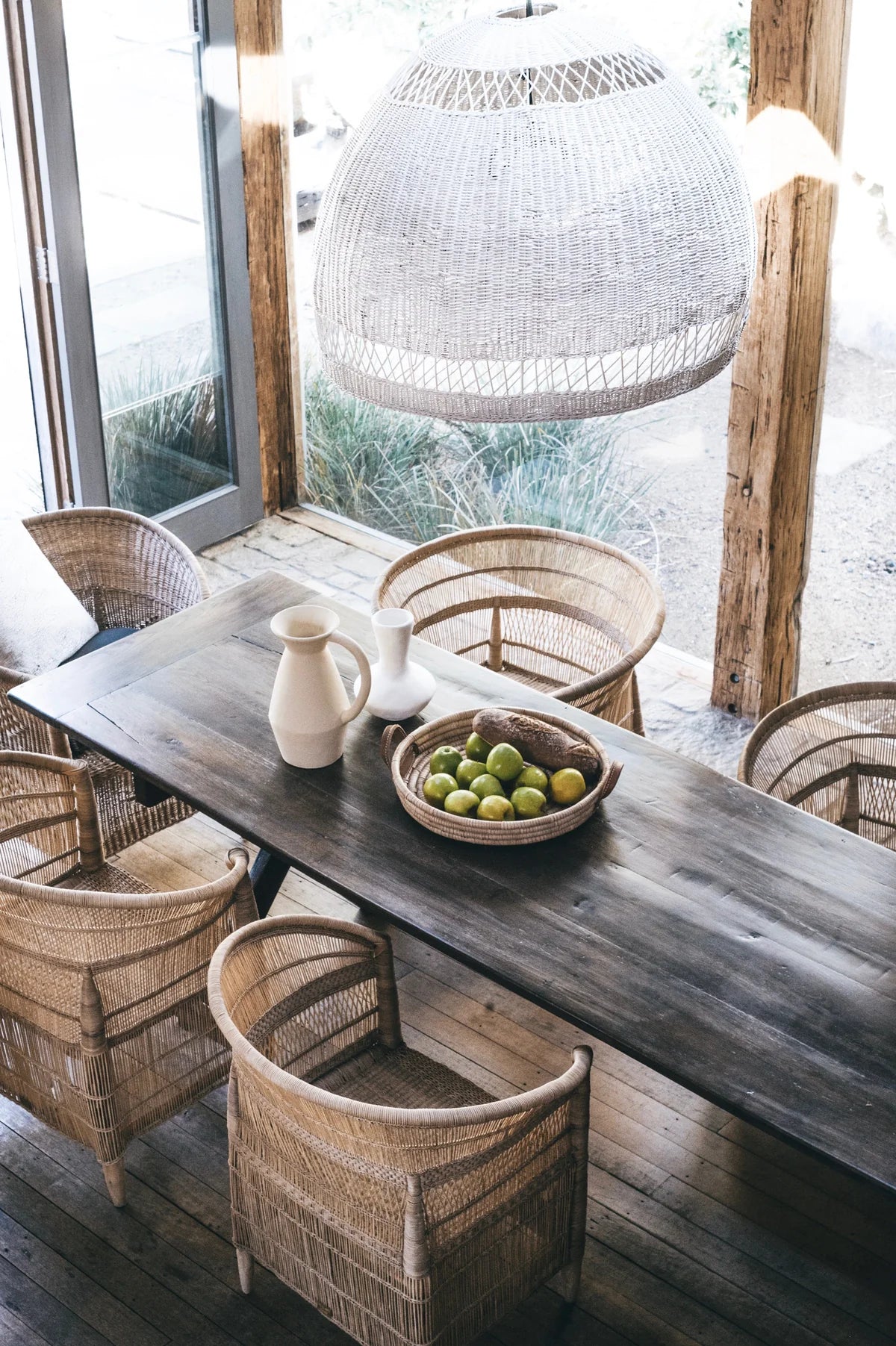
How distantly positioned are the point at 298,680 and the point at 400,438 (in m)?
2.23

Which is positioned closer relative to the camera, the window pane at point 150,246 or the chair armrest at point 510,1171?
the chair armrest at point 510,1171

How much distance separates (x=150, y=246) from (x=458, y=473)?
117 centimetres

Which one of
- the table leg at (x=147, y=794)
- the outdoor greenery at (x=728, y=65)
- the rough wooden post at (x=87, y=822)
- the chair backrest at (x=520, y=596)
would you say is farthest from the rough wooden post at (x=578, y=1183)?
the outdoor greenery at (x=728, y=65)

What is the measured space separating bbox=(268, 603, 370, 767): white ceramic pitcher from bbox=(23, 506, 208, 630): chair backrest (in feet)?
3.10

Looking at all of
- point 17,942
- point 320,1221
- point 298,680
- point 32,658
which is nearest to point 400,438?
point 32,658

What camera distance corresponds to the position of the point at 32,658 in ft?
11.5

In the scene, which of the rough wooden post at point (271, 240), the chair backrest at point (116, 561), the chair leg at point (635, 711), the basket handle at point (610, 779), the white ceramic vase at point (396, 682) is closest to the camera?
the basket handle at point (610, 779)

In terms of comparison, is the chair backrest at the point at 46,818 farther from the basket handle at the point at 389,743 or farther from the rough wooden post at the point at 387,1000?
the rough wooden post at the point at 387,1000

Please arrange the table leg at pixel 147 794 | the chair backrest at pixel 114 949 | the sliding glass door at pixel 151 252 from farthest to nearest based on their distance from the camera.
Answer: the sliding glass door at pixel 151 252 < the table leg at pixel 147 794 < the chair backrest at pixel 114 949

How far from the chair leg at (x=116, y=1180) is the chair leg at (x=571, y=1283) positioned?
800mm

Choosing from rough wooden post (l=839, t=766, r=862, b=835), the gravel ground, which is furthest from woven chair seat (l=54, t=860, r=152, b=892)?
the gravel ground

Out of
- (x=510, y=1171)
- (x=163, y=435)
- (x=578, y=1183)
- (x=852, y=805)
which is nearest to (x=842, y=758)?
(x=852, y=805)

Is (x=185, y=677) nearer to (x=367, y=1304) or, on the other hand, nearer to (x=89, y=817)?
(x=89, y=817)

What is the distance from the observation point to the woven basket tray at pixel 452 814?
253 cm
